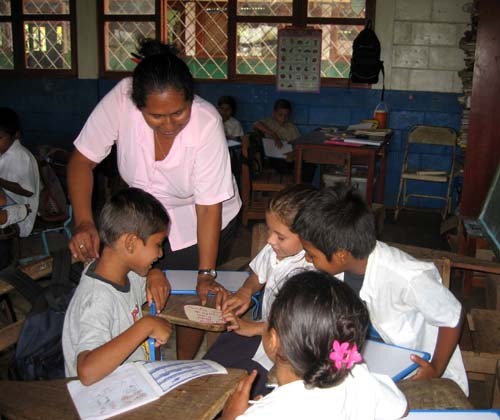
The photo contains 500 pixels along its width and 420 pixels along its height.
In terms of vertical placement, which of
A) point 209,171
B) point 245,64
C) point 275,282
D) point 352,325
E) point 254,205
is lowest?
point 254,205

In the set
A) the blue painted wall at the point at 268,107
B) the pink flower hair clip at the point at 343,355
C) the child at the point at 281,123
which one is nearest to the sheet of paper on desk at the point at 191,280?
the pink flower hair clip at the point at 343,355

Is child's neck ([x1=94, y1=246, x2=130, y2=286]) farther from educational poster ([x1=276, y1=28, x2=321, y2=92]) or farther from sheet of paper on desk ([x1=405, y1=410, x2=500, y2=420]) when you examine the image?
educational poster ([x1=276, y1=28, x2=321, y2=92])

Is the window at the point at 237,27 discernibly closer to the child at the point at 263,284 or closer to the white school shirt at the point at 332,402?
the child at the point at 263,284

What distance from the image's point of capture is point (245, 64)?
21.2 feet

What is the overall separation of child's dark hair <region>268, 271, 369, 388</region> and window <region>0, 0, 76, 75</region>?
6261 mm

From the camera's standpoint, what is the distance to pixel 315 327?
112 cm

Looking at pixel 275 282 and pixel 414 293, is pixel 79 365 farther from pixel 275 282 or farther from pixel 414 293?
pixel 414 293

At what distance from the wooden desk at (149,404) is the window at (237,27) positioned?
524 centimetres

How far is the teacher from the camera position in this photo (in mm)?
1970

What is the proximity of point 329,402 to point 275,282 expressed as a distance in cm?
Result: 86

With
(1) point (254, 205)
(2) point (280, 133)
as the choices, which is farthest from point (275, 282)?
(2) point (280, 133)

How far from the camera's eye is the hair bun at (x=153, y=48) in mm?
1899

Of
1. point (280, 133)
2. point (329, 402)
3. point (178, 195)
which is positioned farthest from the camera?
point (280, 133)

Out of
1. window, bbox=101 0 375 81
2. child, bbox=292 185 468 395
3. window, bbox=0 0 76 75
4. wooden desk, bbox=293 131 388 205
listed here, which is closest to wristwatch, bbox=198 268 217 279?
child, bbox=292 185 468 395
